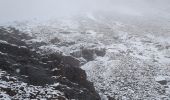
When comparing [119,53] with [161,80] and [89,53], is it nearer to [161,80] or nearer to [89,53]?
[89,53]

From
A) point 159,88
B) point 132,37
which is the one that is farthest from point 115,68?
point 132,37

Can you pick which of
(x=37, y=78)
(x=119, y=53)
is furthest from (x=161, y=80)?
(x=37, y=78)

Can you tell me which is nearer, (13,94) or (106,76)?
(13,94)

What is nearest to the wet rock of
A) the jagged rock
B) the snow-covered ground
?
the snow-covered ground

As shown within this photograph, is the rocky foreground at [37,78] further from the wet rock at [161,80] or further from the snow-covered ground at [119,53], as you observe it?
the wet rock at [161,80]

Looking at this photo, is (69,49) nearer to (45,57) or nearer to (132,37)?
(45,57)
